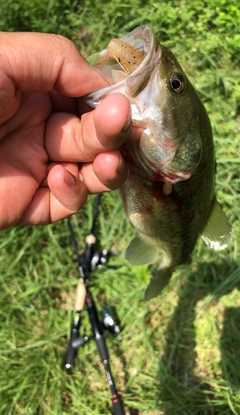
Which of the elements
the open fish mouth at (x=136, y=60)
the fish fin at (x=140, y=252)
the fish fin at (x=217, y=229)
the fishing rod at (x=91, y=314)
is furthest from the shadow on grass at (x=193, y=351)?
the open fish mouth at (x=136, y=60)

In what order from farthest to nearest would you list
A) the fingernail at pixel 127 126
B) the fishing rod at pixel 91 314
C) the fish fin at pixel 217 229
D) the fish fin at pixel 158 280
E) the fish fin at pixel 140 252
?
the fishing rod at pixel 91 314 < the fish fin at pixel 158 280 < the fish fin at pixel 140 252 < the fish fin at pixel 217 229 < the fingernail at pixel 127 126

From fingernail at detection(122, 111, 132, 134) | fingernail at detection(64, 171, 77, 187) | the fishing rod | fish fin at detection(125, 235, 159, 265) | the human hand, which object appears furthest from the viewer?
the fishing rod

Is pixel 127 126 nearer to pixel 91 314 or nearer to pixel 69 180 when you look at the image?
pixel 69 180

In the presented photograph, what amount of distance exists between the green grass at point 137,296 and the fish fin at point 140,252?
841 millimetres

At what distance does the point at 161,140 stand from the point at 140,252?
3.36 feet

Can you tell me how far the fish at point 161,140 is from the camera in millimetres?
1375

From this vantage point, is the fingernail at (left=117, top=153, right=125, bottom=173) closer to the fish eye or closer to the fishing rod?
the fish eye

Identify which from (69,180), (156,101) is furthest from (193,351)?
(156,101)

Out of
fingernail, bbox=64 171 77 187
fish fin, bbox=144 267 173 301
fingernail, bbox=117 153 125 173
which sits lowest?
fish fin, bbox=144 267 173 301

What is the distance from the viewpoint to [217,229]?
2074mm

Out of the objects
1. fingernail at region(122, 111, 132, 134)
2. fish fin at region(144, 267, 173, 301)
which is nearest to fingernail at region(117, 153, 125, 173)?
fingernail at region(122, 111, 132, 134)

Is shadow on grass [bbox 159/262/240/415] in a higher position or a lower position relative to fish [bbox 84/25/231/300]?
lower

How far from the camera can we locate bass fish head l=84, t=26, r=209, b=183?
4.48ft

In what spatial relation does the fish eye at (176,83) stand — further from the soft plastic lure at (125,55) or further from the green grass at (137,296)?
the green grass at (137,296)
